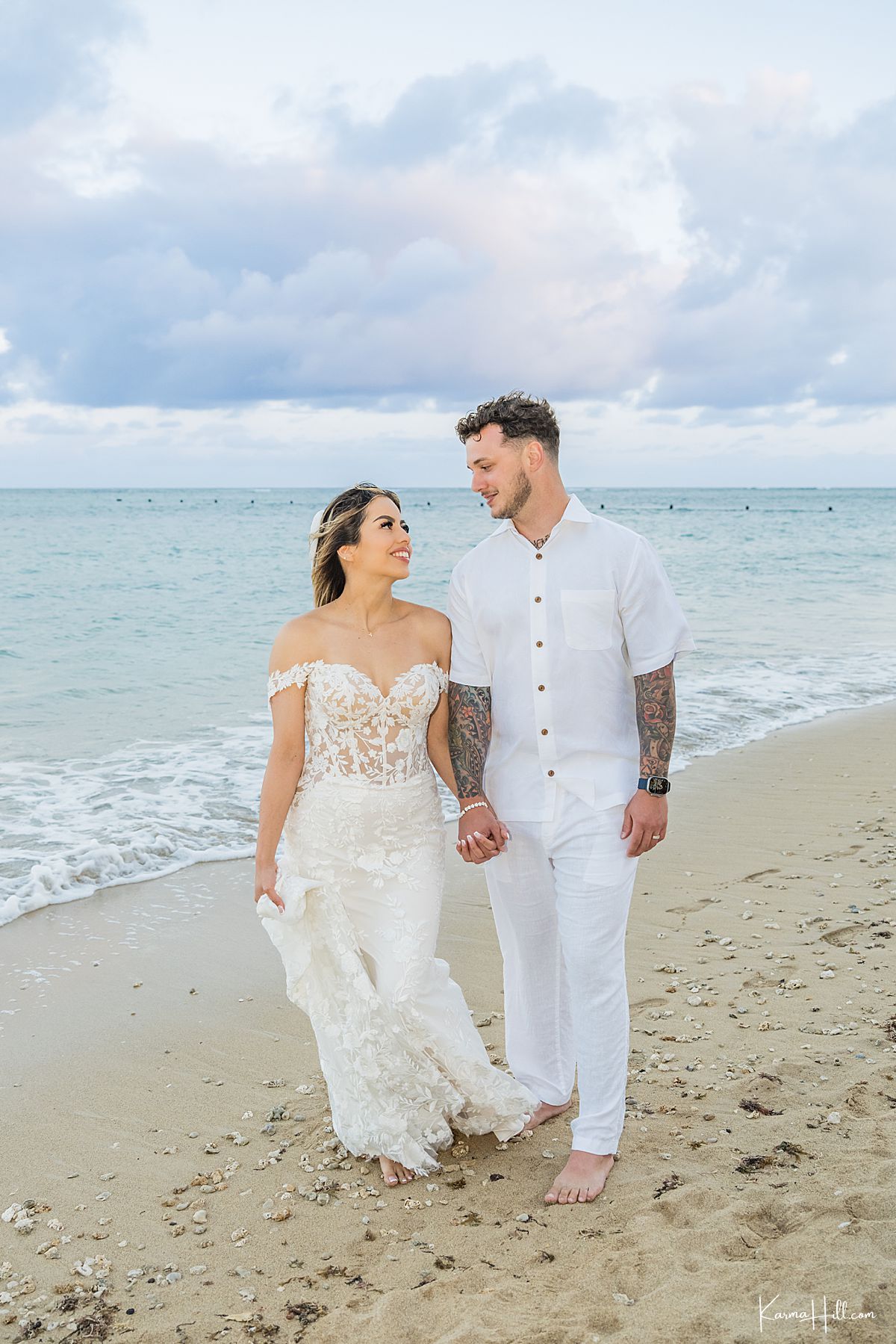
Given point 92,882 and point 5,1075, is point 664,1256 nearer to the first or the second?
point 5,1075

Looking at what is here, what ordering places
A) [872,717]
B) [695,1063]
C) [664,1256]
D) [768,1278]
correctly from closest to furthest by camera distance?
[768,1278], [664,1256], [695,1063], [872,717]

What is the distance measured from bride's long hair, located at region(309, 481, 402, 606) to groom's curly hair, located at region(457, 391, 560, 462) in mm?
475

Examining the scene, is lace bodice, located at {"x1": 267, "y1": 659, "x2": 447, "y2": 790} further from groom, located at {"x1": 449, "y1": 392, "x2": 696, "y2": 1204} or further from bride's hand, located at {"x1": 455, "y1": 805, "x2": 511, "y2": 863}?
bride's hand, located at {"x1": 455, "y1": 805, "x2": 511, "y2": 863}

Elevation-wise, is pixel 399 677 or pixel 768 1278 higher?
pixel 399 677

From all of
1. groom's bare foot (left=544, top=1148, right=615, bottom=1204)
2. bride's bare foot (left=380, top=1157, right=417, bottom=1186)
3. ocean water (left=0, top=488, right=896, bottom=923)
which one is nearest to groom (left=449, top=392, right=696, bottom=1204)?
groom's bare foot (left=544, top=1148, right=615, bottom=1204)

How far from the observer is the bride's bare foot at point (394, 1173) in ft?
11.7

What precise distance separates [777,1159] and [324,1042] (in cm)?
152

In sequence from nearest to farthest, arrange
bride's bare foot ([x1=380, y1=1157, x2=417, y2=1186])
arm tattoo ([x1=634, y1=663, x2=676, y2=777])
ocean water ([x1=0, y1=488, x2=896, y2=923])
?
arm tattoo ([x1=634, y1=663, x2=676, y2=777]) < bride's bare foot ([x1=380, y1=1157, x2=417, y2=1186]) < ocean water ([x1=0, y1=488, x2=896, y2=923])

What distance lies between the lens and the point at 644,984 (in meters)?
5.02

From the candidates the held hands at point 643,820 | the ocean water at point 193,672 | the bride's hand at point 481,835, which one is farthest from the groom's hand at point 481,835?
the ocean water at point 193,672

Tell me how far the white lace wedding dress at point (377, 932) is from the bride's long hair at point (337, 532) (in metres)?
0.39

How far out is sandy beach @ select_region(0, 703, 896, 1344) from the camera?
284cm

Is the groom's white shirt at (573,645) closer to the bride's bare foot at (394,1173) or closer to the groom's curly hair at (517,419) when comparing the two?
the groom's curly hair at (517,419)

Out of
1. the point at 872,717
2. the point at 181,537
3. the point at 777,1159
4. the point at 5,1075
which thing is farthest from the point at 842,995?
the point at 181,537
